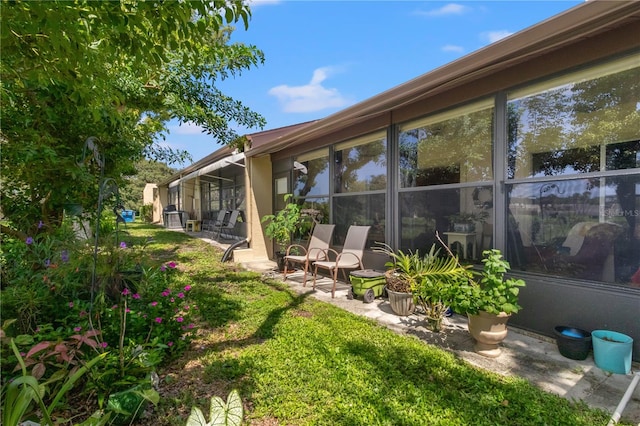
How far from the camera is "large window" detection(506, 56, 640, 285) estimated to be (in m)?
2.57

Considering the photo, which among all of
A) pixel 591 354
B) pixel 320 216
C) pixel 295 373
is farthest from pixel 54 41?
pixel 320 216

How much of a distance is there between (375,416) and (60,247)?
3230 millimetres

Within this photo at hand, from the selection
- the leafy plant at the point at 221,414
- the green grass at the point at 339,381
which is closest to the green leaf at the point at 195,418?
the leafy plant at the point at 221,414

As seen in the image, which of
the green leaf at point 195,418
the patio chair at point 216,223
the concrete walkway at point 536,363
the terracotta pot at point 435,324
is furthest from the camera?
the patio chair at point 216,223

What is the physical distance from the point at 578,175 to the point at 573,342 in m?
1.44

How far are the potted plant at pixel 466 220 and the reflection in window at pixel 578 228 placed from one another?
1.00ft

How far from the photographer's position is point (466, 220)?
143 inches

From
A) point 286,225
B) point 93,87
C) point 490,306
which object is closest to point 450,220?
point 490,306

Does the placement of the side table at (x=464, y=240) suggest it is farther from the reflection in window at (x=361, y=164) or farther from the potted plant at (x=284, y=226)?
the potted plant at (x=284, y=226)

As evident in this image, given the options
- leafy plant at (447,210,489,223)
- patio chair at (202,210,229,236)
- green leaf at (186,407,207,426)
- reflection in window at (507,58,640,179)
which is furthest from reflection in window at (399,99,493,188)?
patio chair at (202,210,229,236)

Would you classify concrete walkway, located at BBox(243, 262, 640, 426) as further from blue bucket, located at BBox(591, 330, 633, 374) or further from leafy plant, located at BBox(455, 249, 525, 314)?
leafy plant, located at BBox(455, 249, 525, 314)

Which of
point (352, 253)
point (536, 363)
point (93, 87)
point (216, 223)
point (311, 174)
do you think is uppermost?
point (93, 87)

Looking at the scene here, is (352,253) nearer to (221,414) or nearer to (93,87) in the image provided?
(221,414)

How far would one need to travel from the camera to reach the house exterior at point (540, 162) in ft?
8.32
